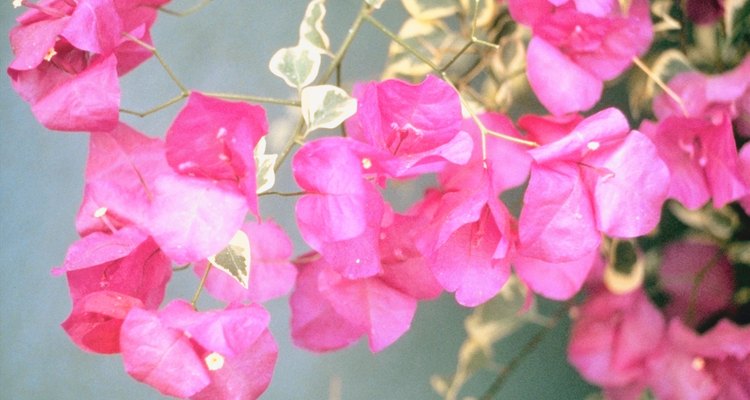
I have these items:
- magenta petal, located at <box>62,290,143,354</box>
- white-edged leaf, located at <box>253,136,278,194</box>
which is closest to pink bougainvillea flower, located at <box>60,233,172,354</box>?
magenta petal, located at <box>62,290,143,354</box>

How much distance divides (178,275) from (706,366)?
0.67m

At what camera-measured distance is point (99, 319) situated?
2.01 feet

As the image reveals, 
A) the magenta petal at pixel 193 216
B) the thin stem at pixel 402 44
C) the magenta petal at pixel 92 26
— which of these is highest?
the magenta petal at pixel 92 26

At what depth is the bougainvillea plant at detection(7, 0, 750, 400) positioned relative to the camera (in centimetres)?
59

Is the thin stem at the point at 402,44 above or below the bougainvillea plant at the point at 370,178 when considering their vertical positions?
above

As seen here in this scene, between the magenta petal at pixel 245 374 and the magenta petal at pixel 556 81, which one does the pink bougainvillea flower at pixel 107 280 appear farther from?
the magenta petal at pixel 556 81

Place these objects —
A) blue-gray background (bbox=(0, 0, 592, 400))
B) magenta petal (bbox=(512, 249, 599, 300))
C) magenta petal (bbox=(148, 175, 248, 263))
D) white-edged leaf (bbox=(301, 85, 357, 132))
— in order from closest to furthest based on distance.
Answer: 1. magenta petal (bbox=(148, 175, 248, 263))
2. white-edged leaf (bbox=(301, 85, 357, 132))
3. magenta petal (bbox=(512, 249, 599, 300))
4. blue-gray background (bbox=(0, 0, 592, 400))

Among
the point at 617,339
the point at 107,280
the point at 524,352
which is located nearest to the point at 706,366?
the point at 617,339

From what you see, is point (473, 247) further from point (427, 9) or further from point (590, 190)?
point (427, 9)

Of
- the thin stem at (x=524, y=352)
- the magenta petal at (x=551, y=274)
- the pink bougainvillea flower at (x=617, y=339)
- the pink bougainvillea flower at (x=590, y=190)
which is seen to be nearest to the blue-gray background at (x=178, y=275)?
the thin stem at (x=524, y=352)

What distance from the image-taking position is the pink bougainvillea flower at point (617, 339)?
3.24 ft

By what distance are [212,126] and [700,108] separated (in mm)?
572

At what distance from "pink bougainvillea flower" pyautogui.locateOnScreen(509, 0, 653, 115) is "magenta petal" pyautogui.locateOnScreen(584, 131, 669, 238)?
0.35 ft

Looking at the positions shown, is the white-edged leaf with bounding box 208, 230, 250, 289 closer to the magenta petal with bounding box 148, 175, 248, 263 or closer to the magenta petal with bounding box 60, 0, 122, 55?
the magenta petal with bounding box 148, 175, 248, 263
